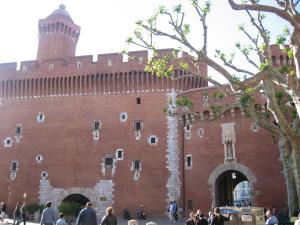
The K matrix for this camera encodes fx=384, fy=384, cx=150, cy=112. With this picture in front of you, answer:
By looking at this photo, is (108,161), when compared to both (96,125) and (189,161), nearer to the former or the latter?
(96,125)

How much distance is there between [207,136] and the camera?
23719 millimetres

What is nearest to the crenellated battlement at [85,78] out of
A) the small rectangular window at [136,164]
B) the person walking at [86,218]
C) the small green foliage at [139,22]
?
the small rectangular window at [136,164]

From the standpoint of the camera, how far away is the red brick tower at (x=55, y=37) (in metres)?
29.6

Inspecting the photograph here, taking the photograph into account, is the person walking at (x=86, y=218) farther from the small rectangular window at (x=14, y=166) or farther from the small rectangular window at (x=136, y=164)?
the small rectangular window at (x=14, y=166)

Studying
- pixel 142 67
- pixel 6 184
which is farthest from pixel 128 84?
pixel 6 184

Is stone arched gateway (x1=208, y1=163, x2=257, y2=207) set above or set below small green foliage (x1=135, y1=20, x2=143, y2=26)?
below

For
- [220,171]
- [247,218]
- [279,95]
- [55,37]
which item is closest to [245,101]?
[279,95]

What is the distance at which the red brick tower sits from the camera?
2959cm

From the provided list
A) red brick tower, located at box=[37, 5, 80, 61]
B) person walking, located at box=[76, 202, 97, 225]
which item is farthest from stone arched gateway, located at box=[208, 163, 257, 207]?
red brick tower, located at box=[37, 5, 80, 61]

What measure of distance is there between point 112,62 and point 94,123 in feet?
14.6

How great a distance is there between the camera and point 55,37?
29.7 meters

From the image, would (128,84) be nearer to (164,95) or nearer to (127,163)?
(164,95)

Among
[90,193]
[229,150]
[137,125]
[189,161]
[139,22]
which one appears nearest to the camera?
[139,22]

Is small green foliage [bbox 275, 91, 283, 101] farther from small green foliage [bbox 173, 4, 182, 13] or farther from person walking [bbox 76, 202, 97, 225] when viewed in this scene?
person walking [bbox 76, 202, 97, 225]
